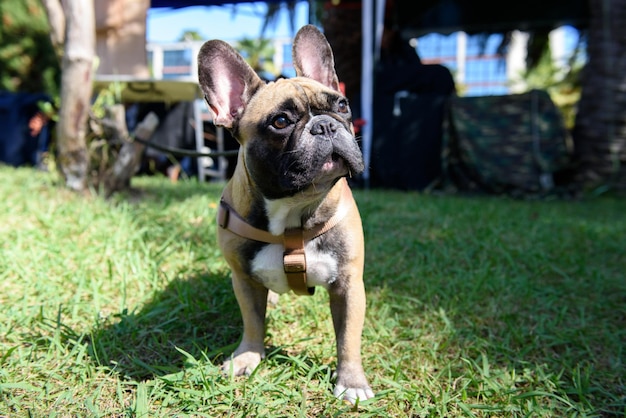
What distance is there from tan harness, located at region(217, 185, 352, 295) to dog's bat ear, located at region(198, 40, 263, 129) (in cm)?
43

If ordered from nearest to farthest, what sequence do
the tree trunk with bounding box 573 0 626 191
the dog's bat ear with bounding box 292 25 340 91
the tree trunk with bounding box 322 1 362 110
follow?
the dog's bat ear with bounding box 292 25 340 91, the tree trunk with bounding box 573 0 626 191, the tree trunk with bounding box 322 1 362 110

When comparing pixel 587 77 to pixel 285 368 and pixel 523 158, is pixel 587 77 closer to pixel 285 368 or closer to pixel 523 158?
pixel 523 158

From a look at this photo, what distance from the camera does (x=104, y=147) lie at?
4664mm

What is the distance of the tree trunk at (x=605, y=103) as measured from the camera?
685 cm

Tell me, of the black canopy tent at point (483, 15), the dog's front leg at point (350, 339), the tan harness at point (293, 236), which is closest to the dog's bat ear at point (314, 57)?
the tan harness at point (293, 236)

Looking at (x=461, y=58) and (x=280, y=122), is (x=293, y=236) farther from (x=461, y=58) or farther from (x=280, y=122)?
(x=461, y=58)

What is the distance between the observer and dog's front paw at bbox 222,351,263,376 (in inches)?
86.0

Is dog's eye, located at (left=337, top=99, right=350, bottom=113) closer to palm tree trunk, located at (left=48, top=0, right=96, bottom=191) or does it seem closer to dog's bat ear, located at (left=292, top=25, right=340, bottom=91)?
dog's bat ear, located at (left=292, top=25, right=340, bottom=91)

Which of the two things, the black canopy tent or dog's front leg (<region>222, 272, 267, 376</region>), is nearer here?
dog's front leg (<region>222, 272, 267, 376</region>)

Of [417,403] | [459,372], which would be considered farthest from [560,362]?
[417,403]

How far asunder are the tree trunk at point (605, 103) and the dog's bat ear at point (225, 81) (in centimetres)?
621

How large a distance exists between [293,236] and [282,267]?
0.14 m

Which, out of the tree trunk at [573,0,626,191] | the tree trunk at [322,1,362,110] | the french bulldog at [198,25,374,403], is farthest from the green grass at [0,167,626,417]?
the tree trunk at [322,1,362,110]

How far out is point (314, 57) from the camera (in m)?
2.39
